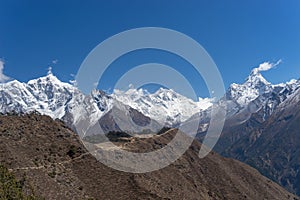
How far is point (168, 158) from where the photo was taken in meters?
154

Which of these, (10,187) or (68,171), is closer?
(10,187)

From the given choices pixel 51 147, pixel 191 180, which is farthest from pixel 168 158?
pixel 51 147

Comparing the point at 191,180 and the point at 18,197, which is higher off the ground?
the point at 191,180

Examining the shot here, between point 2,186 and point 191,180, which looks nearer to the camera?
point 2,186

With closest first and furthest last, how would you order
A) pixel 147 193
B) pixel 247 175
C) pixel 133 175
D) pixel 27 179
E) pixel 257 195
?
1. pixel 27 179
2. pixel 147 193
3. pixel 133 175
4. pixel 257 195
5. pixel 247 175

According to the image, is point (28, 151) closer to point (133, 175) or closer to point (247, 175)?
point (133, 175)

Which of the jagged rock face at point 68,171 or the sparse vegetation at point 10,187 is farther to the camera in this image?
the jagged rock face at point 68,171

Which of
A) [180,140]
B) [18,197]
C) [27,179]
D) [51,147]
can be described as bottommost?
[18,197]

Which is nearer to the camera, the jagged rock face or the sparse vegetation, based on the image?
the sparse vegetation

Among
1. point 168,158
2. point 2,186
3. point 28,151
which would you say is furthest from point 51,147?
point 168,158

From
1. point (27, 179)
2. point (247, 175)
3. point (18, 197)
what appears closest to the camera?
point (18, 197)

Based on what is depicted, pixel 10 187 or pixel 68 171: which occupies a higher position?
pixel 68 171

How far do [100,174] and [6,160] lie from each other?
935 inches

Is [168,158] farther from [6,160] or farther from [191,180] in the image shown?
[6,160]
